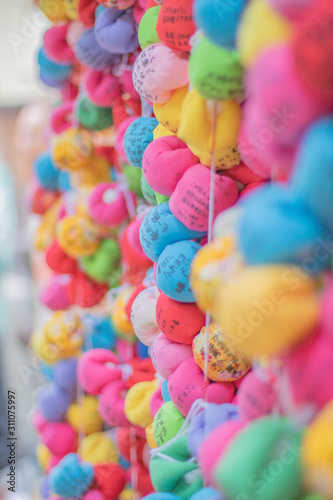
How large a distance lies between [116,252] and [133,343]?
139 millimetres

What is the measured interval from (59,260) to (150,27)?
46 centimetres

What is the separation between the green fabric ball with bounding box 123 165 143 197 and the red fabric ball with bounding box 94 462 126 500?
15.4 inches

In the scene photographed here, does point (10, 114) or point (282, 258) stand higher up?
point (282, 258)

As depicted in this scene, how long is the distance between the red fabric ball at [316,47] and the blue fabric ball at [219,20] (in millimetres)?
78

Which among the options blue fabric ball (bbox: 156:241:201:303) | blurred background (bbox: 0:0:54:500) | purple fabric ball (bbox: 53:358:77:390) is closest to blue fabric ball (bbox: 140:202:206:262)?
blue fabric ball (bbox: 156:241:201:303)

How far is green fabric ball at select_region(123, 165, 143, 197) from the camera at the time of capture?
74 cm

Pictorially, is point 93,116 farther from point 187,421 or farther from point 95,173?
point 187,421

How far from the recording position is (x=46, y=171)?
39.9 inches

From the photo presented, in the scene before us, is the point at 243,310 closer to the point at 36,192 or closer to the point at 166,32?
the point at 166,32

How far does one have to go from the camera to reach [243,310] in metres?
0.34

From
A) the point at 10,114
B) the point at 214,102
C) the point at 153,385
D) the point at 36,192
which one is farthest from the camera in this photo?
the point at 10,114

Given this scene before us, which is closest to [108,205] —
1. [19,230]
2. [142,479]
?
[142,479]

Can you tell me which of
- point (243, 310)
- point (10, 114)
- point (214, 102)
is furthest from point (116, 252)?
point (10, 114)

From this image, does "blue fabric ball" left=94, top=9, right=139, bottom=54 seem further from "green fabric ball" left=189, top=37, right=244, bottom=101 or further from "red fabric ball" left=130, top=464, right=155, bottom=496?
"red fabric ball" left=130, top=464, right=155, bottom=496
